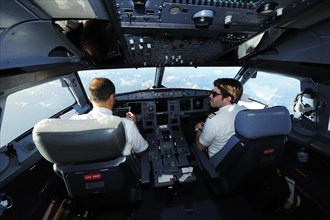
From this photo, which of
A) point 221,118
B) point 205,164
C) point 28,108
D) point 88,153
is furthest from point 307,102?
point 28,108

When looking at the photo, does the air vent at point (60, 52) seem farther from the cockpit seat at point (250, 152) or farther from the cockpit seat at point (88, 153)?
the cockpit seat at point (250, 152)

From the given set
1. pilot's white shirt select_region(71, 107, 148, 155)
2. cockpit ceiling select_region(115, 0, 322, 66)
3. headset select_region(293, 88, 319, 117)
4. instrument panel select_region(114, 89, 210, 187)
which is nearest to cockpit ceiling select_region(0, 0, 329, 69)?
cockpit ceiling select_region(115, 0, 322, 66)

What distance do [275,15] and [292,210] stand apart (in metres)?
2.03

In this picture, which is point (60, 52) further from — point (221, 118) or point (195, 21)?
point (221, 118)

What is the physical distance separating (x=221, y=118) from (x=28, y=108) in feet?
6.89

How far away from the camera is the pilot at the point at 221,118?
71.8 inches

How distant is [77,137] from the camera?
3.46 feet

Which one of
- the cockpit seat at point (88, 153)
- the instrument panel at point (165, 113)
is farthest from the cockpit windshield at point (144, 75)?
the cockpit seat at point (88, 153)

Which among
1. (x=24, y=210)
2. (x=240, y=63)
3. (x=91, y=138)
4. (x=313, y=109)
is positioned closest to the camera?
(x=91, y=138)

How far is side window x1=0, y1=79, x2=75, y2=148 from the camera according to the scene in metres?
1.66

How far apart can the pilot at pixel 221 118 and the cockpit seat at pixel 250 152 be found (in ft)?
0.64

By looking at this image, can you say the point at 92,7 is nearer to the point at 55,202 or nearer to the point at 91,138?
the point at 91,138

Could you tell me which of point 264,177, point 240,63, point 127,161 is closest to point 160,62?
point 240,63

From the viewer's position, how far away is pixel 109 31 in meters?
1.83
